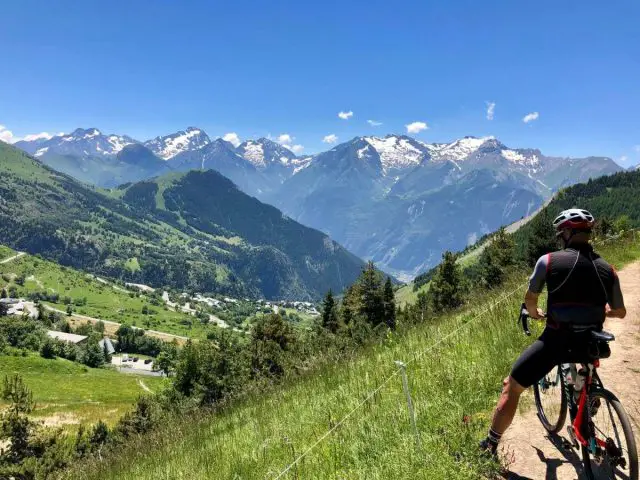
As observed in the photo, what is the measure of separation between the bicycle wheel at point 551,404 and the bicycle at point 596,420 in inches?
0.7

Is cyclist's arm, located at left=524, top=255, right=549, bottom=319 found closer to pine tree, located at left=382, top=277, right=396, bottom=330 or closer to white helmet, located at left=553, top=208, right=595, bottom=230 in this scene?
white helmet, located at left=553, top=208, right=595, bottom=230

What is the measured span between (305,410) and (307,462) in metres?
2.32

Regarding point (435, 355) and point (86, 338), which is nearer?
point (435, 355)

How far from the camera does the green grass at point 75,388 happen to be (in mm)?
84562

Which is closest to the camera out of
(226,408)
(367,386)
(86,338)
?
(367,386)

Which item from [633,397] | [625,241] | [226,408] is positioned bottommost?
[226,408]

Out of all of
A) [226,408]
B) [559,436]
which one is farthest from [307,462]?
[226,408]

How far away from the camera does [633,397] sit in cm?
692

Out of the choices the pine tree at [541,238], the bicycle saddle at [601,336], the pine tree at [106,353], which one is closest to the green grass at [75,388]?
the pine tree at [106,353]

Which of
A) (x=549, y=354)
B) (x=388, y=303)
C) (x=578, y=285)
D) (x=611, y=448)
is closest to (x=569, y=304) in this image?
(x=578, y=285)

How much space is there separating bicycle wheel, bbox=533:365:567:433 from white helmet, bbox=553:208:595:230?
2009mm

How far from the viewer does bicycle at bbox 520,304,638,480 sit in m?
4.73

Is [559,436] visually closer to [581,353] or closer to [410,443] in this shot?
[581,353]

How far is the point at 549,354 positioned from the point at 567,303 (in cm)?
69
